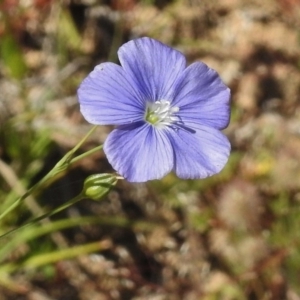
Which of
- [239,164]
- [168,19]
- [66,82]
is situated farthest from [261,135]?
[66,82]

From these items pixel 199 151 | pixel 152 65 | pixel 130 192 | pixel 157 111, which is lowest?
pixel 130 192

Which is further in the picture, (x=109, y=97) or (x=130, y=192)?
(x=130, y=192)

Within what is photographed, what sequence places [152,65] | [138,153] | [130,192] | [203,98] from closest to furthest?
[138,153] → [152,65] → [203,98] → [130,192]

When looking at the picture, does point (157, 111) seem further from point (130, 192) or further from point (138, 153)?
→ point (130, 192)

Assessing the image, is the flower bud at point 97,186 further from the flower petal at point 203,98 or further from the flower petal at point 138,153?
the flower petal at point 203,98

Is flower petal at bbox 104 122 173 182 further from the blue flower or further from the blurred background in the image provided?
the blurred background

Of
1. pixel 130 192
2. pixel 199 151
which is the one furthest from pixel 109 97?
pixel 130 192

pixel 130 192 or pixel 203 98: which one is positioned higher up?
pixel 203 98

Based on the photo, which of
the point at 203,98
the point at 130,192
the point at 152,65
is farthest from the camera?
the point at 130,192
